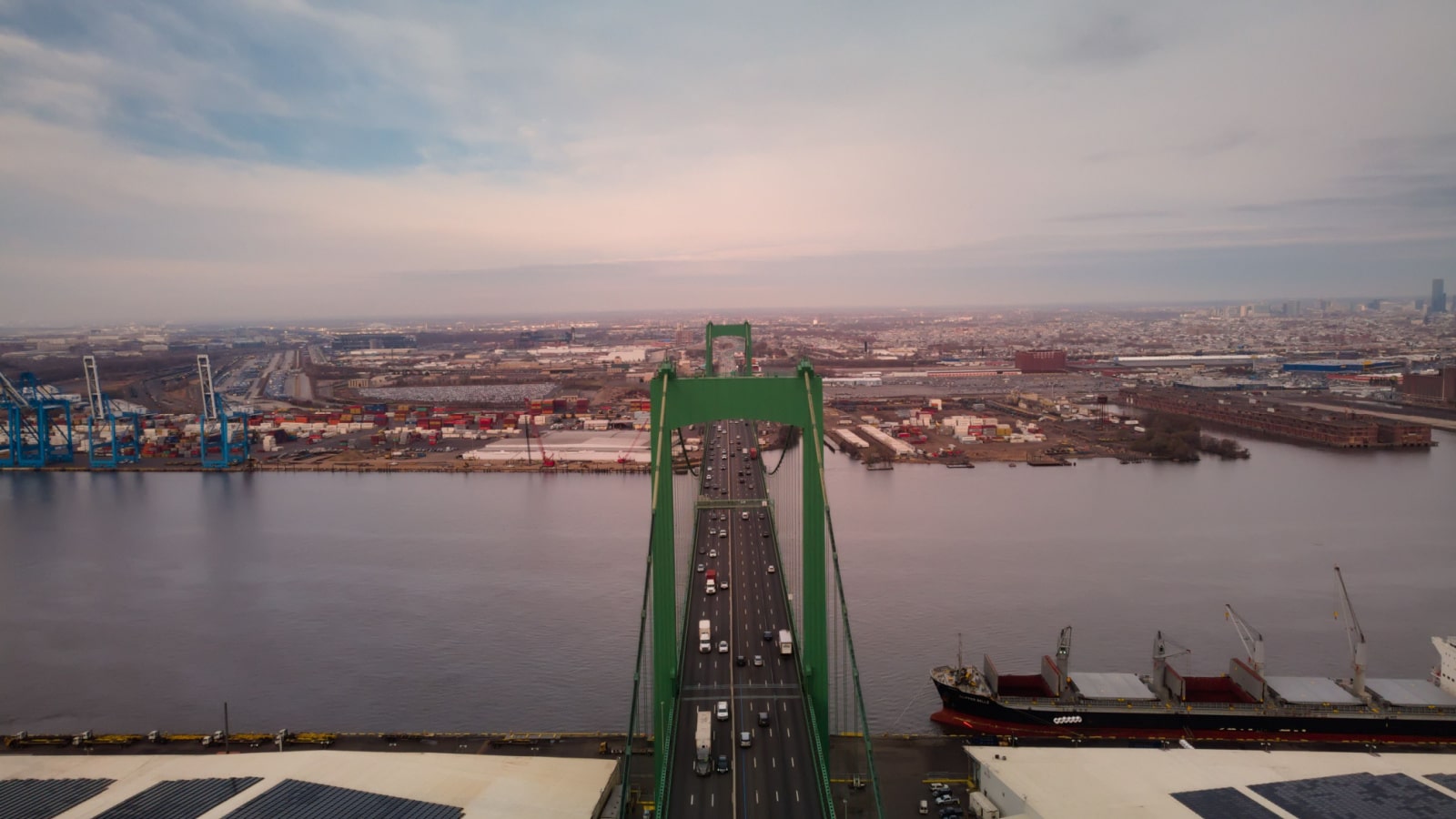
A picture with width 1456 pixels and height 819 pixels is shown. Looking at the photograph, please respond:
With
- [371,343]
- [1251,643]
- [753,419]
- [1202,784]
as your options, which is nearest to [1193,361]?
[1251,643]

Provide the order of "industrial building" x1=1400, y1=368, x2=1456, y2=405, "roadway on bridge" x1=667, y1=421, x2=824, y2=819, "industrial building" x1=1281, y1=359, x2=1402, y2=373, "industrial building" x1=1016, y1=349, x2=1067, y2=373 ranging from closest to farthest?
"roadway on bridge" x1=667, y1=421, x2=824, y2=819
"industrial building" x1=1400, y1=368, x2=1456, y2=405
"industrial building" x1=1281, y1=359, x2=1402, y2=373
"industrial building" x1=1016, y1=349, x2=1067, y2=373

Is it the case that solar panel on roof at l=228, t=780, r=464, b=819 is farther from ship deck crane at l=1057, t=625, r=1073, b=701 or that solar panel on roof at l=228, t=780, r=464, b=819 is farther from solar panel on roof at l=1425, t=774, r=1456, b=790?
solar panel on roof at l=1425, t=774, r=1456, b=790

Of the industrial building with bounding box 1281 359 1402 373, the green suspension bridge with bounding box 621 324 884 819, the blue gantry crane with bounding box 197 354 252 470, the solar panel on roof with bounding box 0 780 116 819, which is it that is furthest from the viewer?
the industrial building with bounding box 1281 359 1402 373

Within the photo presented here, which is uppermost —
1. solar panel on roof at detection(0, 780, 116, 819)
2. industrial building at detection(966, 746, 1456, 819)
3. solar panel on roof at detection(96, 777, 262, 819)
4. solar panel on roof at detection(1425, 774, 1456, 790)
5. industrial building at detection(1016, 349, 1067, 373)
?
industrial building at detection(1016, 349, 1067, 373)

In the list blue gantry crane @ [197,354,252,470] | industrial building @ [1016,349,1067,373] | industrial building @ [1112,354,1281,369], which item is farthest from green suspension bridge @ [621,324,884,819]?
industrial building @ [1112,354,1281,369]

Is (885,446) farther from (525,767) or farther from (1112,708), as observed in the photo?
(525,767)

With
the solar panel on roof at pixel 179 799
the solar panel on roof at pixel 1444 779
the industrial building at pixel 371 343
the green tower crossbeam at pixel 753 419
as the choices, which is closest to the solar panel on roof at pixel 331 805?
the solar panel on roof at pixel 179 799

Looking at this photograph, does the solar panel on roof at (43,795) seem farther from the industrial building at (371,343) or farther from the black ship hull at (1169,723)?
the industrial building at (371,343)
